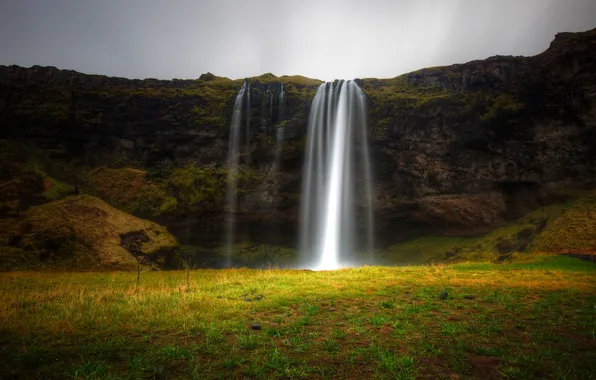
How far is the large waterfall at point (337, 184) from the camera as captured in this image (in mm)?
41094

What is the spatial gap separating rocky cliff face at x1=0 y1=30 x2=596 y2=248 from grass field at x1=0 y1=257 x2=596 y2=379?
31223 mm

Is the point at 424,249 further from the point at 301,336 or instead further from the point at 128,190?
the point at 128,190

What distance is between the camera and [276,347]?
237 inches

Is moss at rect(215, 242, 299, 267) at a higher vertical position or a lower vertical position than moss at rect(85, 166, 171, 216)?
lower

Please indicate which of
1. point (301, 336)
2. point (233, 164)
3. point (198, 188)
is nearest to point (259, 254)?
point (198, 188)

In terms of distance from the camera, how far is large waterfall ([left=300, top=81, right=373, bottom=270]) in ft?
135

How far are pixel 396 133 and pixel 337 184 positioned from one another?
1123 centimetres

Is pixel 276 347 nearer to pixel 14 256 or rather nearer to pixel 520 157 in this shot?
pixel 14 256

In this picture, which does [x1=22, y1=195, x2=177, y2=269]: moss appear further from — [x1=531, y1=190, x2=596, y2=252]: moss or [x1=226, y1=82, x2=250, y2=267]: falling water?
[x1=531, y1=190, x2=596, y2=252]: moss

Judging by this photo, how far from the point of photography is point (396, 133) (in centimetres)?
4209

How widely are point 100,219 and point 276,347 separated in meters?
29.1

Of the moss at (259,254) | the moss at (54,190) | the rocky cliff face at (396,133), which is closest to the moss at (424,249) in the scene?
the rocky cliff face at (396,133)

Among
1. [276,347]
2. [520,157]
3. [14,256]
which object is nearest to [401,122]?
[520,157]

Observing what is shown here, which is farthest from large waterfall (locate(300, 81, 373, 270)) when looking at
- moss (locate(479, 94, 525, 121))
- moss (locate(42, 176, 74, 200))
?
moss (locate(42, 176, 74, 200))
